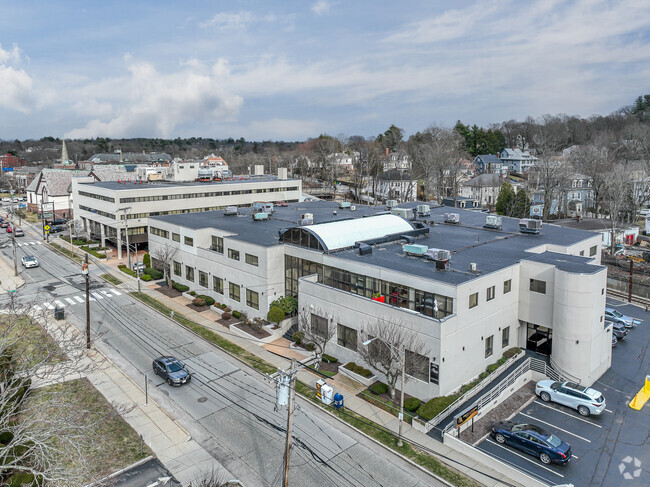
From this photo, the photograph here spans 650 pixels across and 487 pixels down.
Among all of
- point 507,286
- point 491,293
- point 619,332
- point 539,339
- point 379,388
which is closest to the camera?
point 379,388

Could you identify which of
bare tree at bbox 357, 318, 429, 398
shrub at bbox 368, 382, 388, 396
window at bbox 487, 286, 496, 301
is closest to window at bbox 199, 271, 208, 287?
bare tree at bbox 357, 318, 429, 398

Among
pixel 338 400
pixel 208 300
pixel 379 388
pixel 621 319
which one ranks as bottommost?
pixel 379 388

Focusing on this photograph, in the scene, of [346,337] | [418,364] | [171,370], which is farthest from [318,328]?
[171,370]

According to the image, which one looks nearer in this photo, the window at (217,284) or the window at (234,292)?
the window at (234,292)

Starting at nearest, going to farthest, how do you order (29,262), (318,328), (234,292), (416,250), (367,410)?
(367,410) < (318,328) < (416,250) < (234,292) < (29,262)

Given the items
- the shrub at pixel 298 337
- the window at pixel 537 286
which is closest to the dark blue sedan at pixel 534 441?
the window at pixel 537 286

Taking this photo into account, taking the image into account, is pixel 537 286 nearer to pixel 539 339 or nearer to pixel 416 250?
pixel 539 339

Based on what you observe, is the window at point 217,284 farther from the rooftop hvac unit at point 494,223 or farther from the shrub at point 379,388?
the rooftop hvac unit at point 494,223

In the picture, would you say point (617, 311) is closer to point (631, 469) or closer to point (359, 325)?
point (631, 469)
